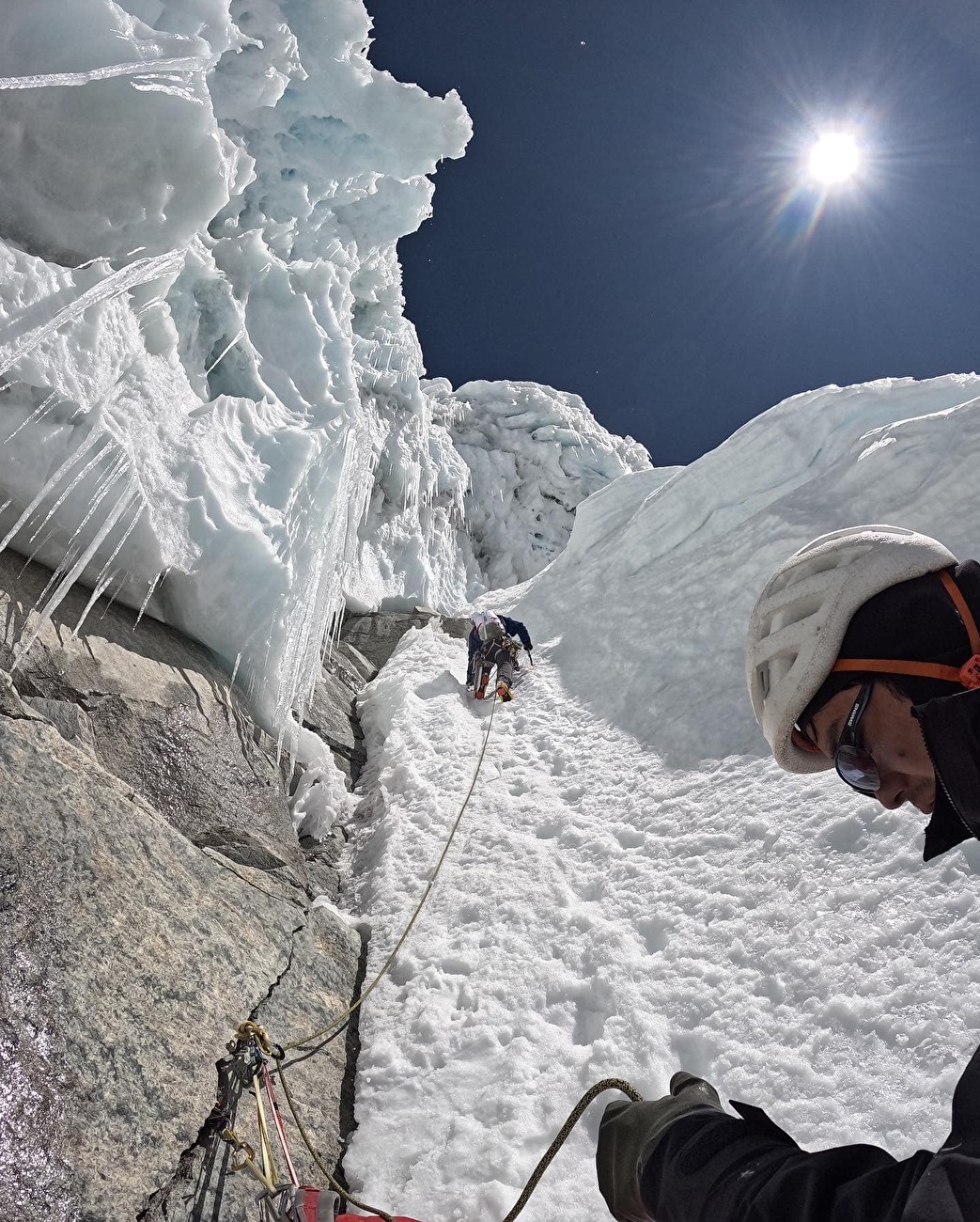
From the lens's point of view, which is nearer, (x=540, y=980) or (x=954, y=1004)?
(x=954, y=1004)

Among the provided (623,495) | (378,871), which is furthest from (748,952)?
(623,495)

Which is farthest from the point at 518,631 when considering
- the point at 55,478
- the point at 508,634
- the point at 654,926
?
the point at 55,478

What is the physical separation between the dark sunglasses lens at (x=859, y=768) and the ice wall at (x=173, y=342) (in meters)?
→ 4.90

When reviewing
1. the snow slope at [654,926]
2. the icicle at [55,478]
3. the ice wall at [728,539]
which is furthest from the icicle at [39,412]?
the ice wall at [728,539]

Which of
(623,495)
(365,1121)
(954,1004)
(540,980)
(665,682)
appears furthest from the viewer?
(623,495)

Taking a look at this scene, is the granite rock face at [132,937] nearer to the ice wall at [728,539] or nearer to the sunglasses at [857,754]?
the sunglasses at [857,754]

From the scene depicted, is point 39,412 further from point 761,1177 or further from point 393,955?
point 761,1177

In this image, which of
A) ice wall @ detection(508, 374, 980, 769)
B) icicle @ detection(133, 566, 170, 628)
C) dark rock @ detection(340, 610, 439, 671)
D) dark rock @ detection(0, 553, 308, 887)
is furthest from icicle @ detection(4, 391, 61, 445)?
dark rock @ detection(340, 610, 439, 671)

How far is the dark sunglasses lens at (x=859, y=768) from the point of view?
4.96ft

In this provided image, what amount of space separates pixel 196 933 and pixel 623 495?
607 inches

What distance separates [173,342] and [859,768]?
267 inches

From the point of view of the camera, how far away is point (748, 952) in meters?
3.50

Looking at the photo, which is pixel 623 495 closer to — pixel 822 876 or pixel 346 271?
pixel 346 271

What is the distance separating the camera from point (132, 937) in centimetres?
309
